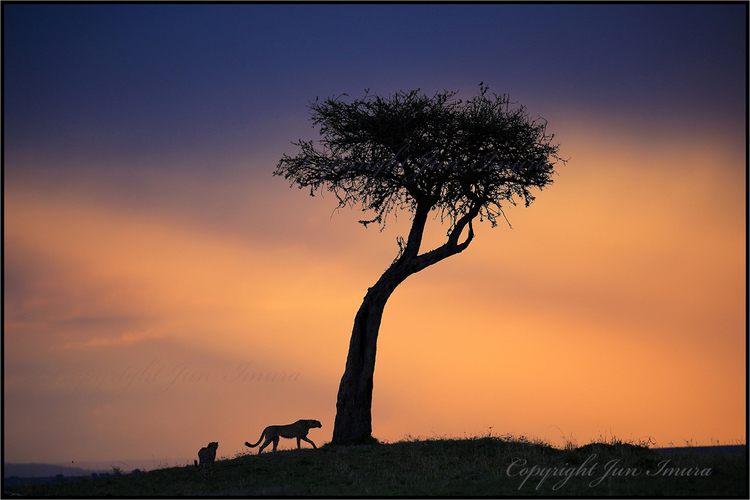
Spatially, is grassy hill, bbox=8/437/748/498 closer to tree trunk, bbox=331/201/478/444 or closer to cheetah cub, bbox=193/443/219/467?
cheetah cub, bbox=193/443/219/467

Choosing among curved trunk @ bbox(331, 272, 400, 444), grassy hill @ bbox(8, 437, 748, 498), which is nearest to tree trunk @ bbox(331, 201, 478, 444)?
curved trunk @ bbox(331, 272, 400, 444)

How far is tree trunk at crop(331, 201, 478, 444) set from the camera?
22.5 metres

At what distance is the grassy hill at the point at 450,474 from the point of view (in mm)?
15141

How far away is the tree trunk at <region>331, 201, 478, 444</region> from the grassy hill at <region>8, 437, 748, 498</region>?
139cm

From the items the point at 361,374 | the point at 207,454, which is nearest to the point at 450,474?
the point at 361,374

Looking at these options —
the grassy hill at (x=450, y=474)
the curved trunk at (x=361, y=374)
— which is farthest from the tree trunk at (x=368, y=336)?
the grassy hill at (x=450, y=474)

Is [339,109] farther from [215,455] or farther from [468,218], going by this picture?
[215,455]

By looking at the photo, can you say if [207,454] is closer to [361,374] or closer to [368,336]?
[361,374]

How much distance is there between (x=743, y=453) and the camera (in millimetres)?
18047

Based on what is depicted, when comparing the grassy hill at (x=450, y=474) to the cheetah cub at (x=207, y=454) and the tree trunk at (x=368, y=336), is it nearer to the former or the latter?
the cheetah cub at (x=207, y=454)

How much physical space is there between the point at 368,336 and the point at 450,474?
7.27 m

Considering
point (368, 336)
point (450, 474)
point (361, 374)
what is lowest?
point (450, 474)

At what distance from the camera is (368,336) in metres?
23.2

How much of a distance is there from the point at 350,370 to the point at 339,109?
34.7 ft
